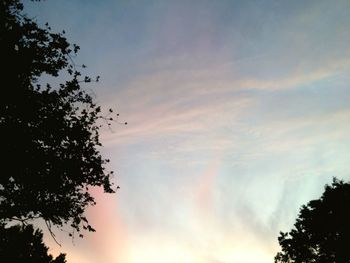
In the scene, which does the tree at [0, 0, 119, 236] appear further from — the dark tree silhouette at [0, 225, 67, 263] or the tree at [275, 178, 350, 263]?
the dark tree silhouette at [0, 225, 67, 263]

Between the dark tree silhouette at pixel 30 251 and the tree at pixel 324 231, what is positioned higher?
the tree at pixel 324 231

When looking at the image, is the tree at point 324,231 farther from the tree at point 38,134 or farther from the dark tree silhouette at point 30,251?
the dark tree silhouette at point 30,251

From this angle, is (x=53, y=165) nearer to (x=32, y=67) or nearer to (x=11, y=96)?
(x=11, y=96)

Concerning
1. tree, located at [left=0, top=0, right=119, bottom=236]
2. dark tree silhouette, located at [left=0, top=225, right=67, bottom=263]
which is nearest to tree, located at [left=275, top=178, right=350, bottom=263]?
tree, located at [left=0, top=0, right=119, bottom=236]

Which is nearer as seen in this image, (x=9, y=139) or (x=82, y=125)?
(x=9, y=139)

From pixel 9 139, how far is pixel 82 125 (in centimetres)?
371

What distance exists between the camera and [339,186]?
4750 centimetres

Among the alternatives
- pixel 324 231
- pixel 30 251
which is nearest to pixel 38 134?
pixel 324 231

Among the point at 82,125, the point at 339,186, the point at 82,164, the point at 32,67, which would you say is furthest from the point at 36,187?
the point at 339,186

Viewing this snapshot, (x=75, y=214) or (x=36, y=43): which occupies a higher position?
(x=36, y=43)

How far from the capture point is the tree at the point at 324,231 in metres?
44.8

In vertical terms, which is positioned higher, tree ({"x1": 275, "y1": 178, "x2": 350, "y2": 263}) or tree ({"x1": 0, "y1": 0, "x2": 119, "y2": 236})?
tree ({"x1": 275, "y1": 178, "x2": 350, "y2": 263})

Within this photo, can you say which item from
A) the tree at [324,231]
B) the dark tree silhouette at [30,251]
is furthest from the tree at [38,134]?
the dark tree silhouette at [30,251]

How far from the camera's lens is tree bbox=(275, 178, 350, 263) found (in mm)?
44750
